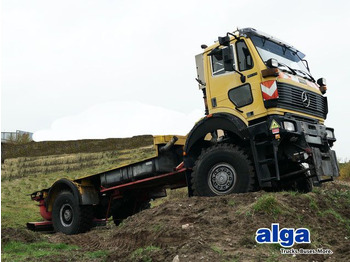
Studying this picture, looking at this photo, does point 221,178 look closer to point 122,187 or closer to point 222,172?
point 222,172

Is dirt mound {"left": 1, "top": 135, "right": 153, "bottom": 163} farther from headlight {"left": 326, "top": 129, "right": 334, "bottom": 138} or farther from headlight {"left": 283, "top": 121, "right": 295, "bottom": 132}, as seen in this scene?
headlight {"left": 283, "top": 121, "right": 295, "bottom": 132}

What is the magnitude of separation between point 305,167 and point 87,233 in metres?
5.97

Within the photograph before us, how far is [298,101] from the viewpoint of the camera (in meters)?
9.04

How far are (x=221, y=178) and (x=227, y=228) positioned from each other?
1.98 meters

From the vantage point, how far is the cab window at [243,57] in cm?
898

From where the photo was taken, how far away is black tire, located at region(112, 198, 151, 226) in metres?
12.9

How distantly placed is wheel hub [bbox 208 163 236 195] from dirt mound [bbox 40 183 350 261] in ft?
2.05

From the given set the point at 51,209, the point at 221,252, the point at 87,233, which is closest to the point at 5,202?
the point at 51,209

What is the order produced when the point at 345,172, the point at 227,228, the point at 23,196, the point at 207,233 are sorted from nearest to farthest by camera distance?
the point at 207,233
the point at 227,228
the point at 345,172
the point at 23,196

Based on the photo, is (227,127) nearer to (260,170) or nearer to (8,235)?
(260,170)

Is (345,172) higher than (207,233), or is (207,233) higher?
(345,172)

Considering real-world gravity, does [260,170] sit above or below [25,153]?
below

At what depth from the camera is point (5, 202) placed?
20156 mm

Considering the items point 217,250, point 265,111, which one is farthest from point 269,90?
point 217,250
